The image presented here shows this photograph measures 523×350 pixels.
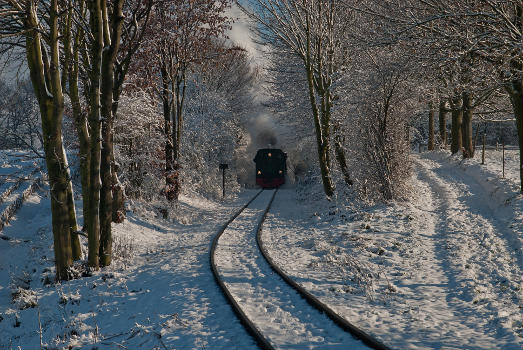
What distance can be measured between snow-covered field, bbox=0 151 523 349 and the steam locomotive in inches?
653

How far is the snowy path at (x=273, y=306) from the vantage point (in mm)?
4711

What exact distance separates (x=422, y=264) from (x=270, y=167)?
22932 mm

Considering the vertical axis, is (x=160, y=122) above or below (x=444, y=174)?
above

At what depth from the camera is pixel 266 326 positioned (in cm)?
514

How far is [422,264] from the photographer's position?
7.96 m

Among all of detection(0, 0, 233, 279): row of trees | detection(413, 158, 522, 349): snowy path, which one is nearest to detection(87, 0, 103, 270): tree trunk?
detection(0, 0, 233, 279): row of trees

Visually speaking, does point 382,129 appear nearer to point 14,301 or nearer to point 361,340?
point 361,340

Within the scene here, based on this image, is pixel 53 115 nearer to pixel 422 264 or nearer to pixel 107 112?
pixel 107 112

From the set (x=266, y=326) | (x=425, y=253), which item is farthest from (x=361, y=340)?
(x=425, y=253)

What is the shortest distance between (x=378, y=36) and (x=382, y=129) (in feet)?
11.7

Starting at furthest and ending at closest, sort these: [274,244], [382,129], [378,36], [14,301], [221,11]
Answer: [221,11] → [382,129] → [378,36] → [274,244] → [14,301]

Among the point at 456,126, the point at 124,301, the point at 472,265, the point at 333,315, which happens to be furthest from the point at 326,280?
the point at 456,126

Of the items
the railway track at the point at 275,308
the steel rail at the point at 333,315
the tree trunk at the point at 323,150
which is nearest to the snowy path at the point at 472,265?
the steel rail at the point at 333,315

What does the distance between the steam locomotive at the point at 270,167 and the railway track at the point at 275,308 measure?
21012 millimetres
